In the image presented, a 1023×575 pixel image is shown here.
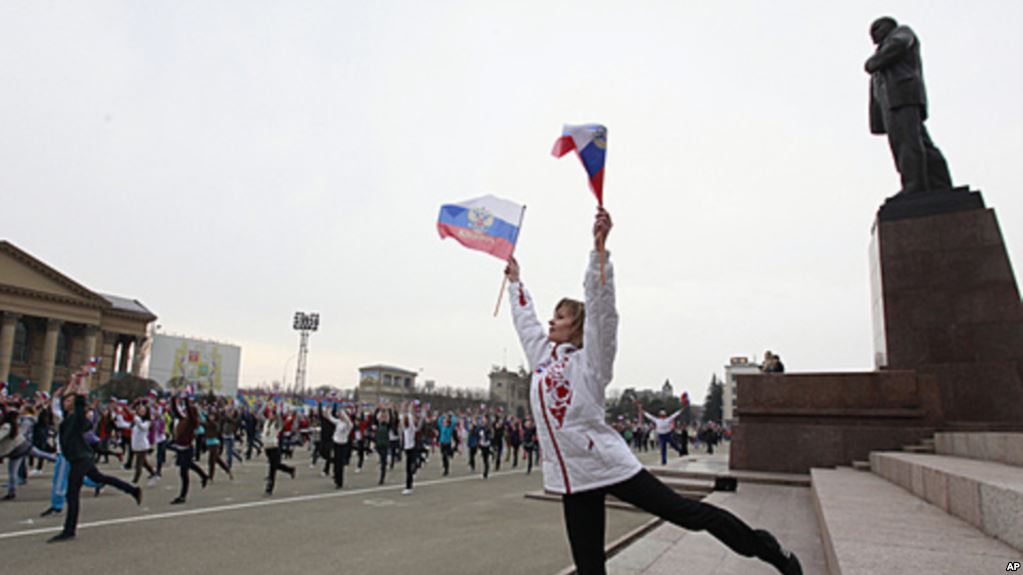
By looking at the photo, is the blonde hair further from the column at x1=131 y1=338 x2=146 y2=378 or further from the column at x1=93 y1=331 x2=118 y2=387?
the column at x1=131 y1=338 x2=146 y2=378

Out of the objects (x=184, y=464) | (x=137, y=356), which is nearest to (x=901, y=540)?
(x=184, y=464)

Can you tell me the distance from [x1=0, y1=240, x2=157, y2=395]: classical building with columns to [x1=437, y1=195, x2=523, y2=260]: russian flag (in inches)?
2696

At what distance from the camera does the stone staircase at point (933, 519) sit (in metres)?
3.47

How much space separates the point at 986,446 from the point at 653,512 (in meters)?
5.93

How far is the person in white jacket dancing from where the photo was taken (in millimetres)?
3297

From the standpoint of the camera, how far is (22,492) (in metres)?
12.5

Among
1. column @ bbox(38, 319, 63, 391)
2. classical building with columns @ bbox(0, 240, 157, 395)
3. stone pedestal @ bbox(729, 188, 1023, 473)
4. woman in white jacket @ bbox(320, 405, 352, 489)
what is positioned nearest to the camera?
stone pedestal @ bbox(729, 188, 1023, 473)

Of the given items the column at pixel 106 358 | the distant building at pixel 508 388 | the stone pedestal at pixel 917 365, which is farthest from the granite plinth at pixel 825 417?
the distant building at pixel 508 388

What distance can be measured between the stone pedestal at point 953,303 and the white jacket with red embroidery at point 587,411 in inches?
412

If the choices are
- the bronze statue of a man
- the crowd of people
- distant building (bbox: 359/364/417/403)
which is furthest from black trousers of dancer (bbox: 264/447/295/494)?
distant building (bbox: 359/364/417/403)

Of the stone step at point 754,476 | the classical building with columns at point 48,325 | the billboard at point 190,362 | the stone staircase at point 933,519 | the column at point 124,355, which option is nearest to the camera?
the stone staircase at point 933,519

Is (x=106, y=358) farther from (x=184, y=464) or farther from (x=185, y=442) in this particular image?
(x=184, y=464)

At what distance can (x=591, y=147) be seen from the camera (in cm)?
400

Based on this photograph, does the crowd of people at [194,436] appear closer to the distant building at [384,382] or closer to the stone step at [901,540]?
the stone step at [901,540]
